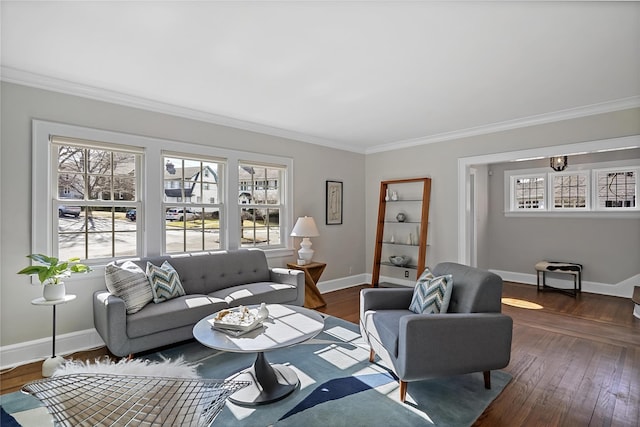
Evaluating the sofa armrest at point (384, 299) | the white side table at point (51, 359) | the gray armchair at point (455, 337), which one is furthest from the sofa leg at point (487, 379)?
the white side table at point (51, 359)

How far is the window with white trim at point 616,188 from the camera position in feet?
16.4

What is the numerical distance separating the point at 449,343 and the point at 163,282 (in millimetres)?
2567

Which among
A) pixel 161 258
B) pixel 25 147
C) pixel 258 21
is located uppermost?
pixel 258 21

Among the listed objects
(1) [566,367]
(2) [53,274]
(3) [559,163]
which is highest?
(3) [559,163]

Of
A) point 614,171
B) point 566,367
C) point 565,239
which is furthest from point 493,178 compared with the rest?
point 566,367

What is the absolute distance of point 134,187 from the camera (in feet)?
11.7

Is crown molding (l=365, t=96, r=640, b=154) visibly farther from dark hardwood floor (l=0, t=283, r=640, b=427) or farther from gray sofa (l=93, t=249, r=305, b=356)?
gray sofa (l=93, t=249, r=305, b=356)

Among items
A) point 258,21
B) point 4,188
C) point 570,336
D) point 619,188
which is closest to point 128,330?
point 4,188

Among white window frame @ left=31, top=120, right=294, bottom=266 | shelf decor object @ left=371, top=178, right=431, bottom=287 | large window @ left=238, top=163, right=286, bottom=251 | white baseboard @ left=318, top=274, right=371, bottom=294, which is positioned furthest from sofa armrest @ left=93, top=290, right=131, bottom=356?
shelf decor object @ left=371, top=178, right=431, bottom=287

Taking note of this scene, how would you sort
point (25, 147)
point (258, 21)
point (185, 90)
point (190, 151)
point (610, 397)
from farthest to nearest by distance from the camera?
point (190, 151) → point (185, 90) → point (25, 147) → point (610, 397) → point (258, 21)

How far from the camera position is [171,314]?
287 cm

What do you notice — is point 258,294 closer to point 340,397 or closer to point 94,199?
point 340,397

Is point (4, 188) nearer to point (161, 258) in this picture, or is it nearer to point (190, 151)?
point (161, 258)

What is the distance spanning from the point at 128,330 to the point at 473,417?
2.66 meters
